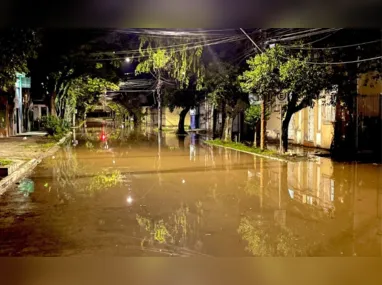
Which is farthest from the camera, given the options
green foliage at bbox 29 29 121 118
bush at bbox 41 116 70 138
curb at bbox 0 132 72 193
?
bush at bbox 41 116 70 138

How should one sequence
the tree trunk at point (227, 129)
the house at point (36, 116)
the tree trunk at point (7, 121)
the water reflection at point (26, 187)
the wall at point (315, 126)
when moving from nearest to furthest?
1. the water reflection at point (26, 187)
2. the wall at point (315, 126)
3. the tree trunk at point (227, 129)
4. the tree trunk at point (7, 121)
5. the house at point (36, 116)

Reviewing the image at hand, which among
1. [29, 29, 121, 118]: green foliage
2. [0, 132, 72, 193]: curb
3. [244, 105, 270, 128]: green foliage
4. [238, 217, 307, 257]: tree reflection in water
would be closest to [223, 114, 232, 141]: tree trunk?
[244, 105, 270, 128]: green foliage

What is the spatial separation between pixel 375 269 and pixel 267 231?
2.14 metres

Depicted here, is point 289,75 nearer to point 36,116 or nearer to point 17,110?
point 17,110

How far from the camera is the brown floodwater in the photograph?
19.9ft

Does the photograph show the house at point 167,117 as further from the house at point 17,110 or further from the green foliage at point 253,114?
the green foliage at point 253,114

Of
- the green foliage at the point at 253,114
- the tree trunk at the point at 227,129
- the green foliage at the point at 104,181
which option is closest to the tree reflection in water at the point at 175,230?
the green foliage at the point at 104,181

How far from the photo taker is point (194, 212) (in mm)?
8242

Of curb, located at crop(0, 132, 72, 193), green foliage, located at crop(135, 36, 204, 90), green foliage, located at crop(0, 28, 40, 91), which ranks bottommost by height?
curb, located at crop(0, 132, 72, 193)

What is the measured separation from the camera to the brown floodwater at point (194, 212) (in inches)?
239

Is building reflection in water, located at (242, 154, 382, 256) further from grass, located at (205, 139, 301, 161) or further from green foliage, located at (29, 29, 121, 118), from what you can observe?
green foliage, located at (29, 29, 121, 118)

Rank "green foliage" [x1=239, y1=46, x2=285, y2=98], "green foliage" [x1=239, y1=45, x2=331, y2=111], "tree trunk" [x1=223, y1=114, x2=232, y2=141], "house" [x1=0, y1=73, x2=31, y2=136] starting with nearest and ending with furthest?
1. "green foliage" [x1=239, y1=45, x2=331, y2=111]
2. "green foliage" [x1=239, y1=46, x2=285, y2=98]
3. "tree trunk" [x1=223, y1=114, x2=232, y2=141]
4. "house" [x1=0, y1=73, x2=31, y2=136]

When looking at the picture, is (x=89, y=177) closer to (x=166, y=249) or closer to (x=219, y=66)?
(x=166, y=249)

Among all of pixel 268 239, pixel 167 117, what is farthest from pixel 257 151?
pixel 167 117
